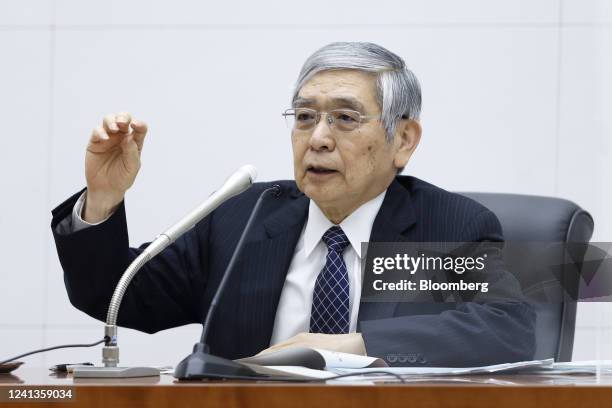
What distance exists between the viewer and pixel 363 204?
230cm

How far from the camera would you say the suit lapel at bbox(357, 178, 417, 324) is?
2092 millimetres

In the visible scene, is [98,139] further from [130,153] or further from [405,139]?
[405,139]

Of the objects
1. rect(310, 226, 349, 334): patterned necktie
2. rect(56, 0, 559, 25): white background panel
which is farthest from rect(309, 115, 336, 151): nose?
rect(56, 0, 559, 25): white background panel

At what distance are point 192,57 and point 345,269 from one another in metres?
1.42

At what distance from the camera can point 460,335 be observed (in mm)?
1830

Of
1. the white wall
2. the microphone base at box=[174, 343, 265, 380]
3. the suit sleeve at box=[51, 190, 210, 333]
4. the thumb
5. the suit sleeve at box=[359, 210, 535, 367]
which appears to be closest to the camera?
the microphone base at box=[174, 343, 265, 380]

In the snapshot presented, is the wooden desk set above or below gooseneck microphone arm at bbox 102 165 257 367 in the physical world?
below

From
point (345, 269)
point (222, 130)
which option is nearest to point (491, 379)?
point (345, 269)

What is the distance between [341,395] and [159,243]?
0.50m

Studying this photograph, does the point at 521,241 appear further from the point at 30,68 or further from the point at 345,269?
the point at 30,68

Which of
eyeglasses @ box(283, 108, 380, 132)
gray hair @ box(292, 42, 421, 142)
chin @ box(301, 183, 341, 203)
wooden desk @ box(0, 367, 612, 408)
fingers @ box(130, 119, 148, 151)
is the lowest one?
wooden desk @ box(0, 367, 612, 408)

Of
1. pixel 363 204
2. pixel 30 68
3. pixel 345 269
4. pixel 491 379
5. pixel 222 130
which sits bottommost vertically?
pixel 491 379

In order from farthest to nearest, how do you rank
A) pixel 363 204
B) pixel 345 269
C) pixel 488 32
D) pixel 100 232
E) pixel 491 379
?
pixel 488 32
pixel 363 204
pixel 345 269
pixel 100 232
pixel 491 379

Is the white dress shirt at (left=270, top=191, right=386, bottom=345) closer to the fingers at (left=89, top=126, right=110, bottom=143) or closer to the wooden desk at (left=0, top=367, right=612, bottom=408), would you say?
the fingers at (left=89, top=126, right=110, bottom=143)
